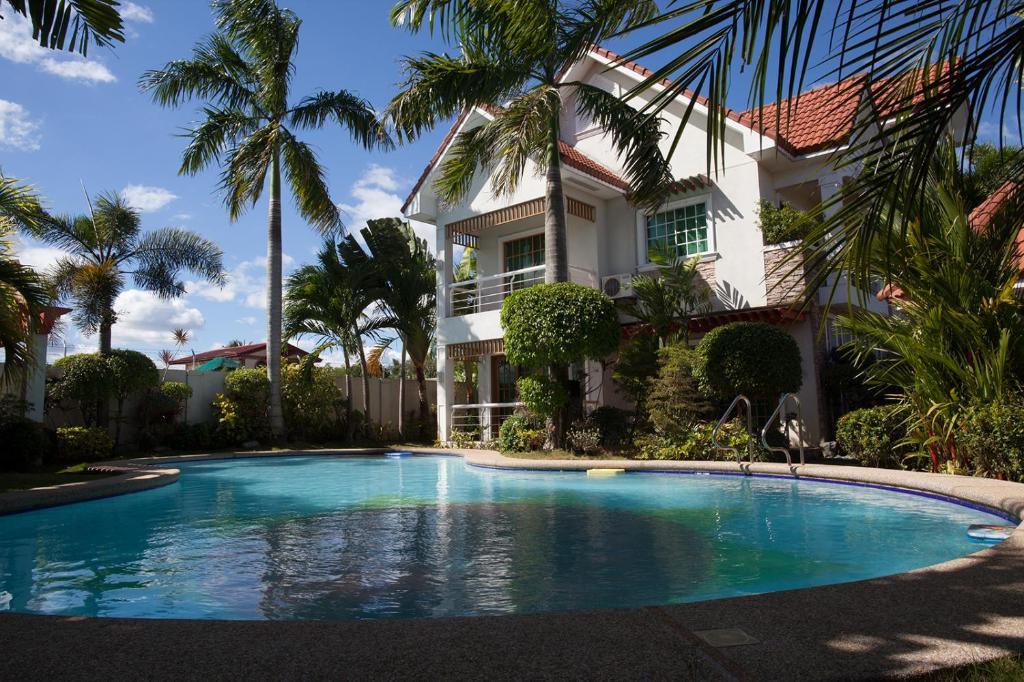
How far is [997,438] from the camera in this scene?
309 inches

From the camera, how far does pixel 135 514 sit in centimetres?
880

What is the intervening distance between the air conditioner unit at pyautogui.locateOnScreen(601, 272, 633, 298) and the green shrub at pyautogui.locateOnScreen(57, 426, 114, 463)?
12.7 m

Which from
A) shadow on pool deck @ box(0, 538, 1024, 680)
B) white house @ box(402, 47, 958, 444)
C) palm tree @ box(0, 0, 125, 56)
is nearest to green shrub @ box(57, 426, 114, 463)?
white house @ box(402, 47, 958, 444)

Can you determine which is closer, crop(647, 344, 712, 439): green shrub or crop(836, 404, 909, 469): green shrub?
crop(836, 404, 909, 469): green shrub

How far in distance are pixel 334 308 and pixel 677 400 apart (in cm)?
1255

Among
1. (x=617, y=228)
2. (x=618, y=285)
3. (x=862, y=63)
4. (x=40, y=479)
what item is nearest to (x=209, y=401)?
(x=40, y=479)

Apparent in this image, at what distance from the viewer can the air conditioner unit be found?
56.6 ft

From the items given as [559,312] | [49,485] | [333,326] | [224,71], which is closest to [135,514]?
A: [49,485]

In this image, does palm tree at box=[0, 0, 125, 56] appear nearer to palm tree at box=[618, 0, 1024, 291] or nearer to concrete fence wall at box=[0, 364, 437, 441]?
palm tree at box=[618, 0, 1024, 291]

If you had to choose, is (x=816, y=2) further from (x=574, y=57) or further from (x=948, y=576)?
(x=948, y=576)

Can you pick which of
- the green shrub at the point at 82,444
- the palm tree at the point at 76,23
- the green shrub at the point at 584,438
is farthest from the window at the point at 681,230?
the green shrub at the point at 82,444

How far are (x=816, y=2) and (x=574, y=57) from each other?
987mm

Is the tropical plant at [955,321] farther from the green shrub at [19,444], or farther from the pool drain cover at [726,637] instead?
the green shrub at [19,444]

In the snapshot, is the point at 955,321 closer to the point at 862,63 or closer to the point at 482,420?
the point at 862,63
